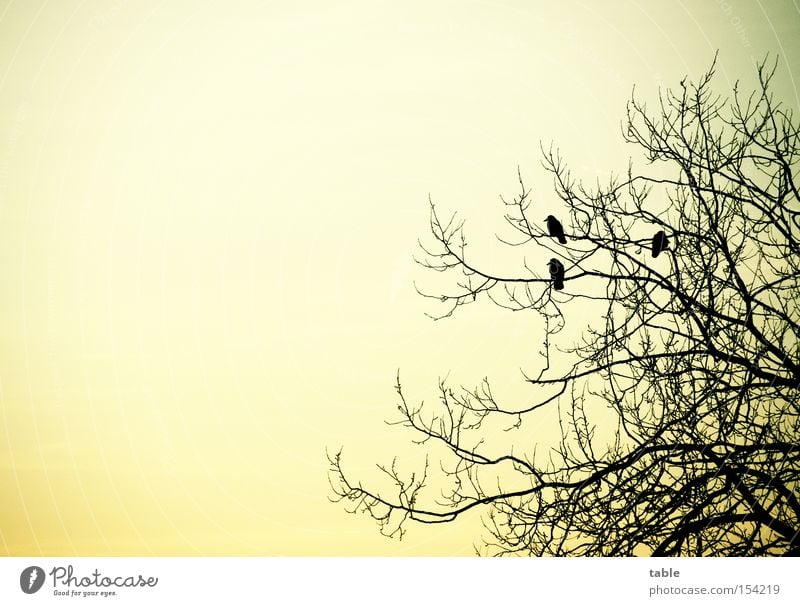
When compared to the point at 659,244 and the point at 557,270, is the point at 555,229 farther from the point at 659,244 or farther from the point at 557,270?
the point at 659,244

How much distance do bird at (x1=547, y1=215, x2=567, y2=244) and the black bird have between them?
50 centimetres

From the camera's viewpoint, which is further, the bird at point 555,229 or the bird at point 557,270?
the bird at point 555,229

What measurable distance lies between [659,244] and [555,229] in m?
0.59

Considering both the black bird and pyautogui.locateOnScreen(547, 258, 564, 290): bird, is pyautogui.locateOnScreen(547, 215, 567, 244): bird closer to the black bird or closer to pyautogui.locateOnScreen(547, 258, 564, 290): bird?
pyautogui.locateOnScreen(547, 258, 564, 290): bird

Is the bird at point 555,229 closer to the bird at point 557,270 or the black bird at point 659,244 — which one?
the bird at point 557,270

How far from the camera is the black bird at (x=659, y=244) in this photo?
5297 millimetres

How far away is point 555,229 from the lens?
18.2 ft

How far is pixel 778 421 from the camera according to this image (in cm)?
546

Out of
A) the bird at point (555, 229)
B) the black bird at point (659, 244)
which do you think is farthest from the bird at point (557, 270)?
the black bird at point (659, 244)

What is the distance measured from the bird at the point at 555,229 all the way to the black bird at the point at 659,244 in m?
0.50

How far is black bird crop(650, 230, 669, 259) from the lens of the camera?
530cm

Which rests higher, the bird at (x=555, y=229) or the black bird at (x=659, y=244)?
the bird at (x=555, y=229)

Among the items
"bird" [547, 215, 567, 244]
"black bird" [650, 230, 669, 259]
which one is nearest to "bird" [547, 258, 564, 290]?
"bird" [547, 215, 567, 244]
